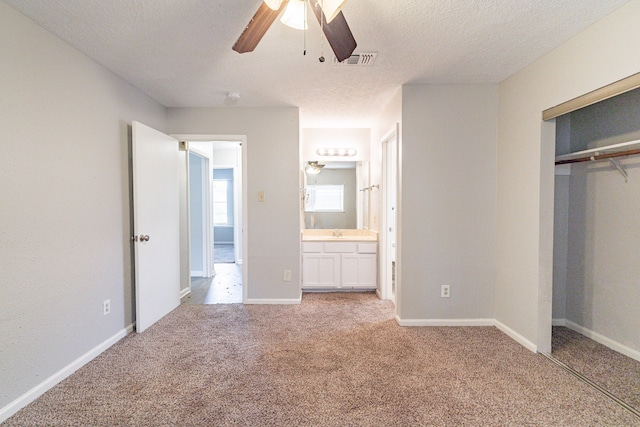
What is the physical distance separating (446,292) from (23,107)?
3.58 metres

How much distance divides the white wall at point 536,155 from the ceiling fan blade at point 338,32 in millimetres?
1621

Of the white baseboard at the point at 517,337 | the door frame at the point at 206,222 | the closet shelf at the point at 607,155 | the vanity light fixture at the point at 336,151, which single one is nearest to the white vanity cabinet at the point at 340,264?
the vanity light fixture at the point at 336,151

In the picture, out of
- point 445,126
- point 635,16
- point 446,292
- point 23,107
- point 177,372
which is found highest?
point 635,16

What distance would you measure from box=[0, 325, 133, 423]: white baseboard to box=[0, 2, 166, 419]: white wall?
22 millimetres

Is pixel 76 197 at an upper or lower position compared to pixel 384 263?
upper

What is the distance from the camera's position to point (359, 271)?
4.08 m

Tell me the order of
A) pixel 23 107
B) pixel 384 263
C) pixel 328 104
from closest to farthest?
pixel 23 107, pixel 328 104, pixel 384 263

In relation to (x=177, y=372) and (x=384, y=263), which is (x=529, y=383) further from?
(x=177, y=372)

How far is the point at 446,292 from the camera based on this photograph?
2965mm

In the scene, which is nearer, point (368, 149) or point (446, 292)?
point (446, 292)

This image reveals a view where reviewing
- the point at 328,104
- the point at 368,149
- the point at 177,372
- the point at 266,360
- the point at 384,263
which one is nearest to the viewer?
the point at 177,372

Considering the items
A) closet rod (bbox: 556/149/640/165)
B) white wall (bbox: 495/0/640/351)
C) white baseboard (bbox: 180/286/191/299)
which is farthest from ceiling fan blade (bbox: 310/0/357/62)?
white baseboard (bbox: 180/286/191/299)

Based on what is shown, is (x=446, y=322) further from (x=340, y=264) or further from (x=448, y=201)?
(x=340, y=264)

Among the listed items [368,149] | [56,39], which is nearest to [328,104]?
[368,149]
